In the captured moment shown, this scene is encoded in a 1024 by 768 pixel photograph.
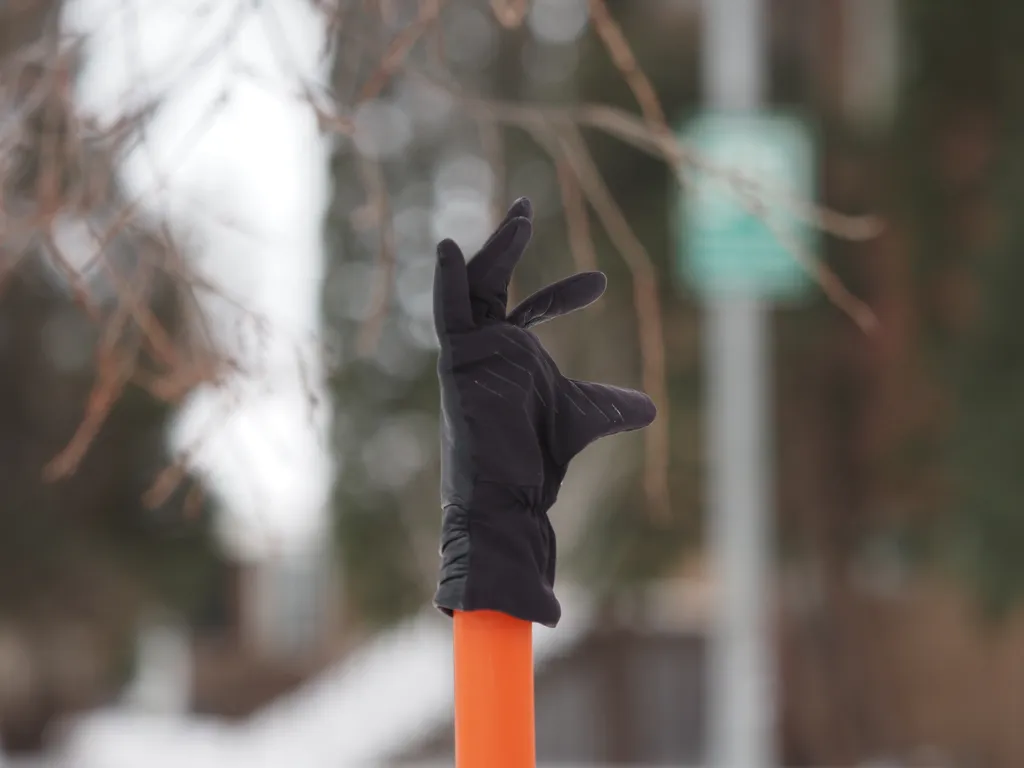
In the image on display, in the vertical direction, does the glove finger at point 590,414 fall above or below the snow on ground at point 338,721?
below

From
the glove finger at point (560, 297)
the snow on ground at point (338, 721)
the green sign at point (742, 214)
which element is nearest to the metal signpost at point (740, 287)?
the green sign at point (742, 214)

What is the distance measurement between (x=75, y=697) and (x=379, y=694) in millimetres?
1382

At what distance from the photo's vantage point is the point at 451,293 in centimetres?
64

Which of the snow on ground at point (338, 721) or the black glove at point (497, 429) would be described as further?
the snow on ground at point (338, 721)

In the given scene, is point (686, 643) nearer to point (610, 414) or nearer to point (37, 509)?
point (37, 509)

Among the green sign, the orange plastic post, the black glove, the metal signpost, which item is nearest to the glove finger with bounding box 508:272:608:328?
the black glove

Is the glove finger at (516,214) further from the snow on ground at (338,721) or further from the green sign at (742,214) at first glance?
the snow on ground at (338,721)

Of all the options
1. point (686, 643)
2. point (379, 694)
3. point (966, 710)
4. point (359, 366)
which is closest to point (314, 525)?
point (359, 366)

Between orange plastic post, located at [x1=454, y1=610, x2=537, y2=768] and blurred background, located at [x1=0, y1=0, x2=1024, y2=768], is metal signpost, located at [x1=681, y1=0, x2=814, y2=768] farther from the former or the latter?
orange plastic post, located at [x1=454, y1=610, x2=537, y2=768]

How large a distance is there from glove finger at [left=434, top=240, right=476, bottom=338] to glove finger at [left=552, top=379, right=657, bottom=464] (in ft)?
0.23

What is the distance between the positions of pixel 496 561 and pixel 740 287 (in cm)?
208

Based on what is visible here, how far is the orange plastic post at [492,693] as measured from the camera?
2.06ft

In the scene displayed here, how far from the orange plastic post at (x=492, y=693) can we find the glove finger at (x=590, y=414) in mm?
103

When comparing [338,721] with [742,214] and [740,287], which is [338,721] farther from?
[742,214]
